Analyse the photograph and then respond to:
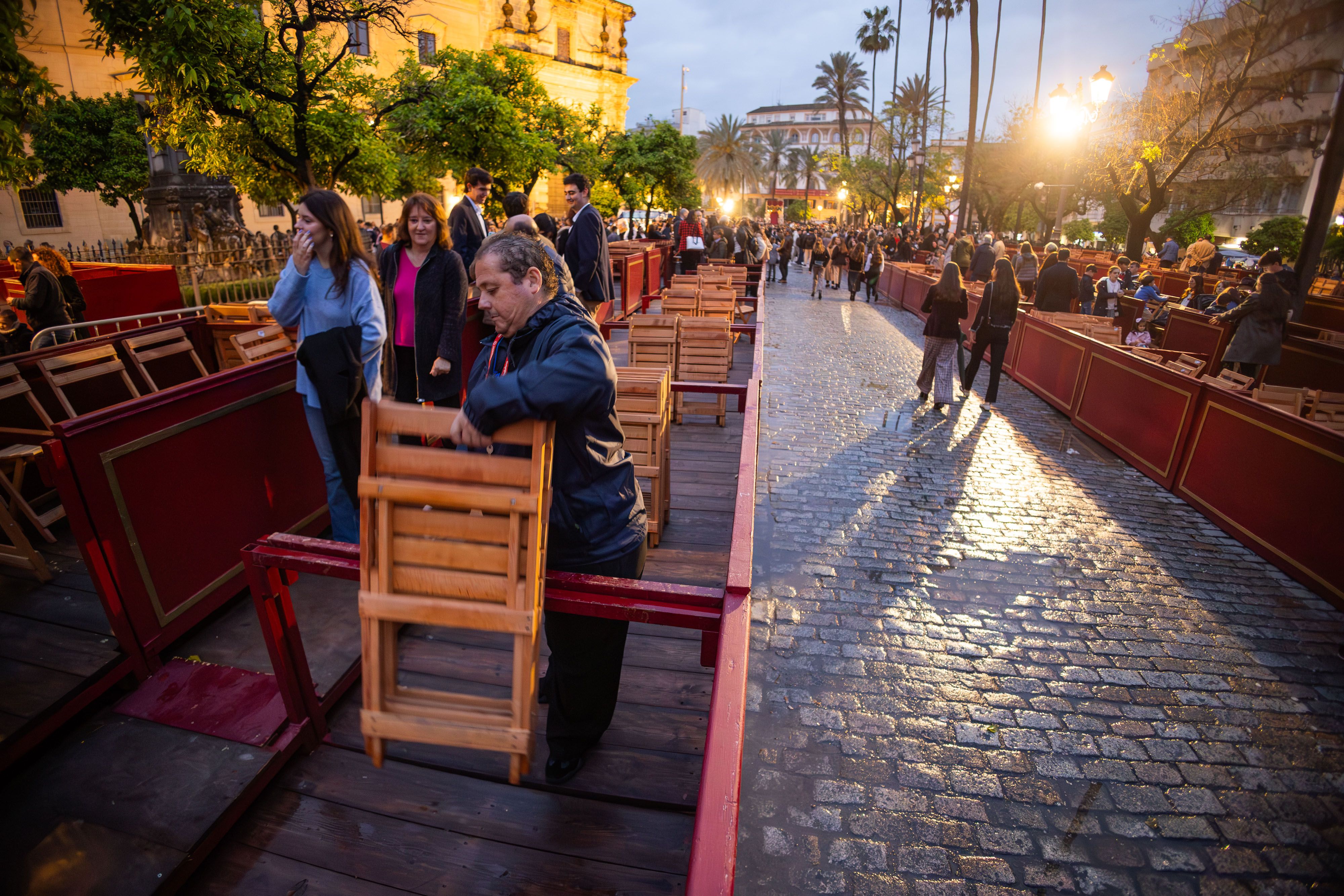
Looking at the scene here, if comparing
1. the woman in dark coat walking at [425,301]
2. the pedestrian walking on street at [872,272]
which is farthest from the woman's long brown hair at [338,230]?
the pedestrian walking on street at [872,272]

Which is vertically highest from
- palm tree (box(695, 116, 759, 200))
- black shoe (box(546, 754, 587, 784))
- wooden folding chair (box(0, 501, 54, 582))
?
palm tree (box(695, 116, 759, 200))

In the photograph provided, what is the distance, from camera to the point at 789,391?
10.2 metres

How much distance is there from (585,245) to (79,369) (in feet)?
14.4

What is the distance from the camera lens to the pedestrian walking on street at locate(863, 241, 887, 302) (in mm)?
21062

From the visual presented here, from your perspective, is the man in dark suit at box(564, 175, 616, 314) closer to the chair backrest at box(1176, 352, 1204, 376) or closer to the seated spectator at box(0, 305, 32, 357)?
the seated spectator at box(0, 305, 32, 357)

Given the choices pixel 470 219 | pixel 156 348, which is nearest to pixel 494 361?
pixel 470 219

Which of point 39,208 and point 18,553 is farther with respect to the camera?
point 39,208

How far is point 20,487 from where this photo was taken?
4.41m

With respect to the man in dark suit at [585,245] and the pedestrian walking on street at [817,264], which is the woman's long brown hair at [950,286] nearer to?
the man in dark suit at [585,245]

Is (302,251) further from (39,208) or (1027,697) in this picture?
A: (39,208)

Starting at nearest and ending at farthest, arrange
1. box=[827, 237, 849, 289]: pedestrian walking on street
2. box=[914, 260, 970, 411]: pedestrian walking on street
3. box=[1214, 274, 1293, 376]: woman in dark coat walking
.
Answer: box=[1214, 274, 1293, 376]: woman in dark coat walking → box=[914, 260, 970, 411]: pedestrian walking on street → box=[827, 237, 849, 289]: pedestrian walking on street

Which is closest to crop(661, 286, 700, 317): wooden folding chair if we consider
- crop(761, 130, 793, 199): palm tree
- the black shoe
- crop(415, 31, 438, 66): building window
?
the black shoe

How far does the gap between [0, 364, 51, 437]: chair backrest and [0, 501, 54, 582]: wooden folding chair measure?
0.68 m

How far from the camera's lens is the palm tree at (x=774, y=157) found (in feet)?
259
